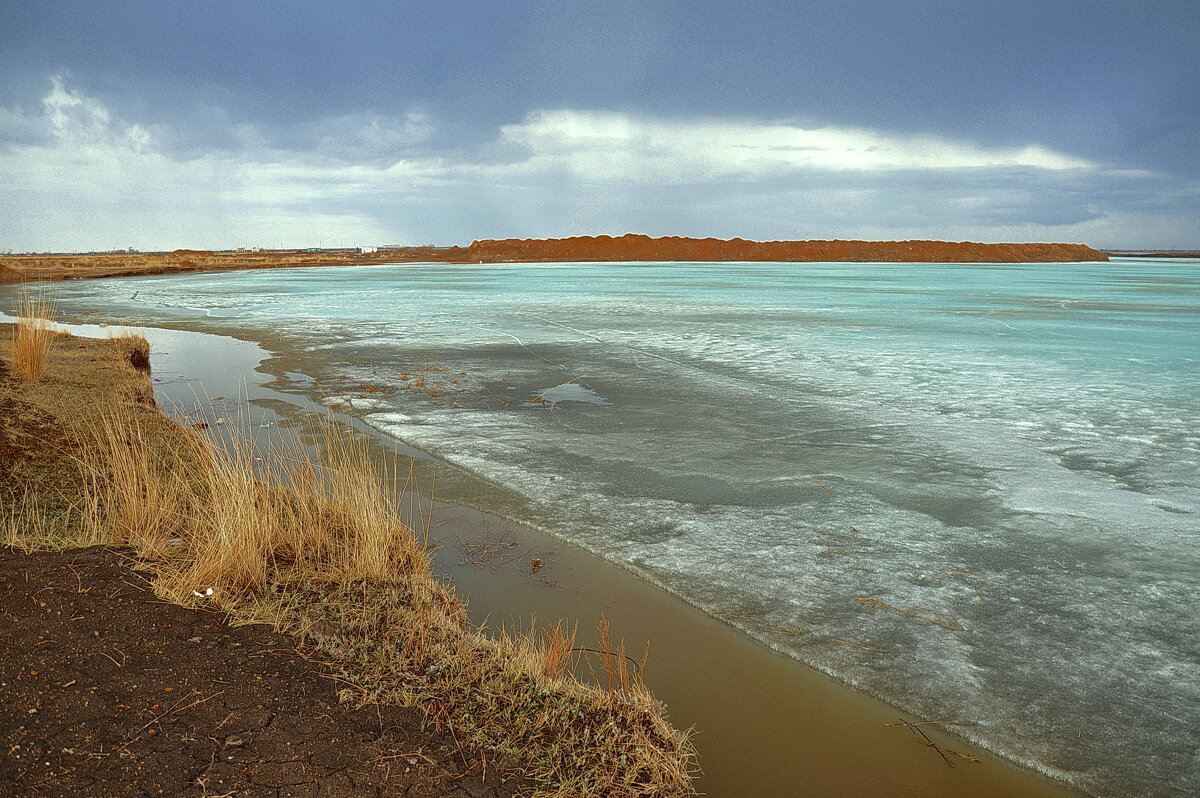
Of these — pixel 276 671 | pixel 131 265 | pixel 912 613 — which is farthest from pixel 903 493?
pixel 131 265

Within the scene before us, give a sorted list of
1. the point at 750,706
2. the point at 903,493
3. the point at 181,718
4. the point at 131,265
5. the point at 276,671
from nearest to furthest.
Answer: the point at 181,718 < the point at 276,671 < the point at 750,706 < the point at 903,493 < the point at 131,265

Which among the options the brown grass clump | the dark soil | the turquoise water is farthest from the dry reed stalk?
the dark soil

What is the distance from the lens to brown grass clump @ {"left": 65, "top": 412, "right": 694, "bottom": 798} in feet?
9.28

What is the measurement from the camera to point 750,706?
3330 mm

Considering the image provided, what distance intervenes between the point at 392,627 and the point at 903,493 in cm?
406

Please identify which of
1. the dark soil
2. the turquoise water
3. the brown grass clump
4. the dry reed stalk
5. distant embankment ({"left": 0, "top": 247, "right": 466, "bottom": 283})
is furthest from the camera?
distant embankment ({"left": 0, "top": 247, "right": 466, "bottom": 283})

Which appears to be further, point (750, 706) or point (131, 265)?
point (131, 265)

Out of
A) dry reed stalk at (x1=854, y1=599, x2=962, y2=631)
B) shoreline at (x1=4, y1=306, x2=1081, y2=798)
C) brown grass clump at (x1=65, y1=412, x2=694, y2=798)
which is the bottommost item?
shoreline at (x1=4, y1=306, x2=1081, y2=798)

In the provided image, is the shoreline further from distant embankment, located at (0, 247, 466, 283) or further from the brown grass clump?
distant embankment, located at (0, 247, 466, 283)

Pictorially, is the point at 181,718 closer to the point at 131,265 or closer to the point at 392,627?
the point at 392,627

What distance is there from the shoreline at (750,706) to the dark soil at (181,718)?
39.5 inches

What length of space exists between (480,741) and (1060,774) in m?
2.24

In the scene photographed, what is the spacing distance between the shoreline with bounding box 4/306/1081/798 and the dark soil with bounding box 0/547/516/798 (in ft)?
3.29

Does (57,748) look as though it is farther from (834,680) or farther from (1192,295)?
(1192,295)
